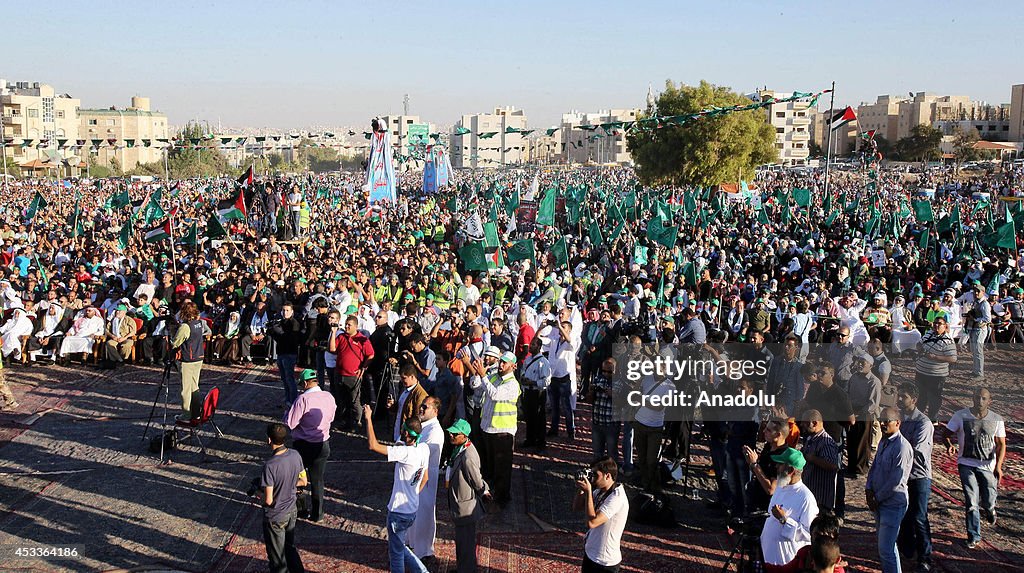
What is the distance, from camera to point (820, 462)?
6.43 m

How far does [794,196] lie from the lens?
30.9 meters

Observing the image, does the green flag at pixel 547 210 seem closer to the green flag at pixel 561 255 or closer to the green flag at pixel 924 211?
the green flag at pixel 561 255

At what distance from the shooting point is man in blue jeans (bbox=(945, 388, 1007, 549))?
6.93m

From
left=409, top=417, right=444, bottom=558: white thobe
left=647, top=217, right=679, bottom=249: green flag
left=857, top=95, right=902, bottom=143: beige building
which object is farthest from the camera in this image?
left=857, top=95, right=902, bottom=143: beige building

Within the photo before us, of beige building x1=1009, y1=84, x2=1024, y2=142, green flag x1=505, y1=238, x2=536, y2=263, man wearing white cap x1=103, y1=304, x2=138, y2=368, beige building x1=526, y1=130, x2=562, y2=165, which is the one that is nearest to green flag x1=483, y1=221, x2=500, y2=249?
green flag x1=505, y1=238, x2=536, y2=263

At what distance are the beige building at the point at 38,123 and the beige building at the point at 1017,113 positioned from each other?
338 ft

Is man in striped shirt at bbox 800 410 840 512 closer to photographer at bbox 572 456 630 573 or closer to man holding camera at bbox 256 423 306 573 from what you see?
photographer at bbox 572 456 630 573

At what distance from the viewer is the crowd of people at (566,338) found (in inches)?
244

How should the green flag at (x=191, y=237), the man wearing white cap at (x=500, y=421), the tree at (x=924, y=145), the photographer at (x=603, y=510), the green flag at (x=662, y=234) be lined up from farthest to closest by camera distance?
the tree at (x=924, y=145)
the green flag at (x=191, y=237)
the green flag at (x=662, y=234)
the man wearing white cap at (x=500, y=421)
the photographer at (x=603, y=510)

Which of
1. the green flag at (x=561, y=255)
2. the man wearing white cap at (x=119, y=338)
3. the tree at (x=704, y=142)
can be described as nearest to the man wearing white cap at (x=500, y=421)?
the man wearing white cap at (x=119, y=338)

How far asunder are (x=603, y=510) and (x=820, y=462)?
2099 millimetres

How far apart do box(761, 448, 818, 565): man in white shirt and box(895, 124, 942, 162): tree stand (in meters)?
86.3

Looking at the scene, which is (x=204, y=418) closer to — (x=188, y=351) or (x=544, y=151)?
(x=188, y=351)

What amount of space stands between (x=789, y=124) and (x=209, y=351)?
106332 mm
